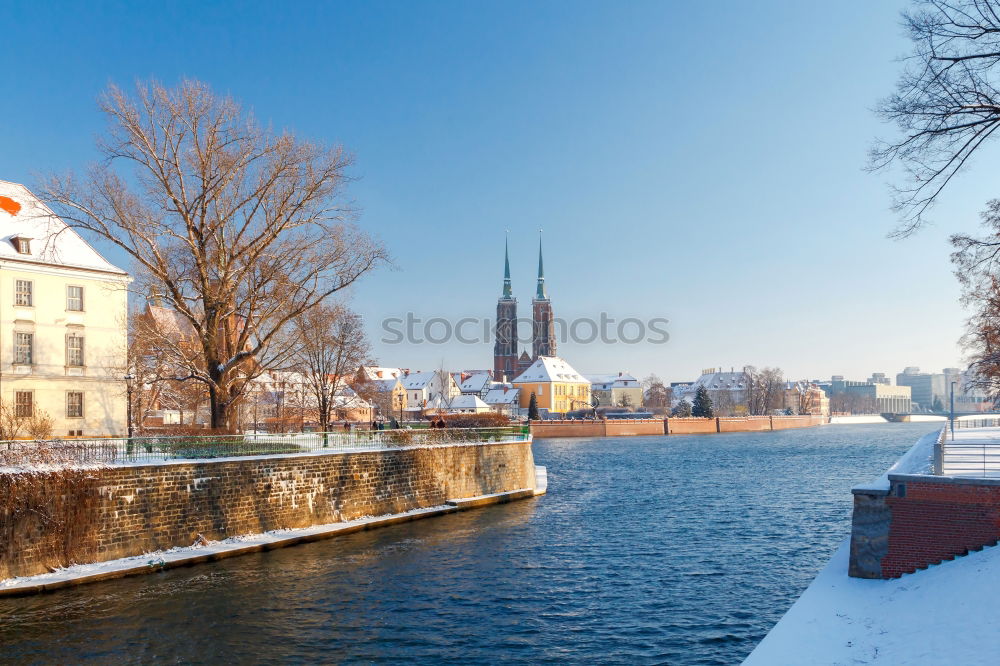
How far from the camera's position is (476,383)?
527ft

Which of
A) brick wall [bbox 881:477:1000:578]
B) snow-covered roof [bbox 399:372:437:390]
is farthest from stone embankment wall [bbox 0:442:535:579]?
snow-covered roof [bbox 399:372:437:390]

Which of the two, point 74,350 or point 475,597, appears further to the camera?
point 74,350

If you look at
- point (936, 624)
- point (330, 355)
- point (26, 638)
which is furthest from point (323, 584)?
point (330, 355)

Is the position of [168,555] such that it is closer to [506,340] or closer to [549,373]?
[549,373]

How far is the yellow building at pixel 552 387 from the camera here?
140250 millimetres

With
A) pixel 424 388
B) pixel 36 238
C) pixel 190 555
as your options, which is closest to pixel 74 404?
pixel 36 238

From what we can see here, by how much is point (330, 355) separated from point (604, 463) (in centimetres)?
2198

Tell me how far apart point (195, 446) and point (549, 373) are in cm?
12065

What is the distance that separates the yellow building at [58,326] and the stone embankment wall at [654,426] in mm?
73894

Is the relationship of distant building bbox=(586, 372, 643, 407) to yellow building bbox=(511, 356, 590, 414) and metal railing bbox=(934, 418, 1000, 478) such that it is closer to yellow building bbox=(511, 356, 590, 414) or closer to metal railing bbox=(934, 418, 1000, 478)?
yellow building bbox=(511, 356, 590, 414)

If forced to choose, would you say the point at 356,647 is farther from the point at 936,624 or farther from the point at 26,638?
the point at 936,624

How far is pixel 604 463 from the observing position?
5847 cm

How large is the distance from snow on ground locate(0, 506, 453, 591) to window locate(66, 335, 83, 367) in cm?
1517

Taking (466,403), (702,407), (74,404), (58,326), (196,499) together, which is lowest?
(702,407)
